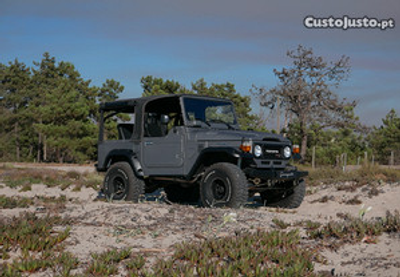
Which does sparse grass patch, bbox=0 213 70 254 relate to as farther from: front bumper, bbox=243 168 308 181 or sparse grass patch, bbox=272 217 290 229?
front bumper, bbox=243 168 308 181

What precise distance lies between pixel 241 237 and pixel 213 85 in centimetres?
4222

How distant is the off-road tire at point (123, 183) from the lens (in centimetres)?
1095

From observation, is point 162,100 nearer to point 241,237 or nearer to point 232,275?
point 241,237

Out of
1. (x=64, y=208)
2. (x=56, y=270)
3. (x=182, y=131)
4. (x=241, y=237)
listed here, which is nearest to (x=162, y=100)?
(x=182, y=131)

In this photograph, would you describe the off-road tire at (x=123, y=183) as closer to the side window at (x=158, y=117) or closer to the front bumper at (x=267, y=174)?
the side window at (x=158, y=117)

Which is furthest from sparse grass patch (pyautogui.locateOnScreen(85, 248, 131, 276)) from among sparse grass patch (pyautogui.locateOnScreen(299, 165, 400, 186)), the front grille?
sparse grass patch (pyautogui.locateOnScreen(299, 165, 400, 186))

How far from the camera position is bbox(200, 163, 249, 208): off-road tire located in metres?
9.01

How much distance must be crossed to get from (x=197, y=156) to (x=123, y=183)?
244 cm

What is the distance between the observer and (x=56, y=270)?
523 cm

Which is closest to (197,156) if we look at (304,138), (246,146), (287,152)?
(246,146)

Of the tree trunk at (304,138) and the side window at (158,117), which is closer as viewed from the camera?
the side window at (158,117)

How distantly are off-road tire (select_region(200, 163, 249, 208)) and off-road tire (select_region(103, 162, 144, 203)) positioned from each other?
203 centimetres

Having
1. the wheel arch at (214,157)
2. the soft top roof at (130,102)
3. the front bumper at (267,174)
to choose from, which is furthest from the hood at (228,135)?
the soft top roof at (130,102)

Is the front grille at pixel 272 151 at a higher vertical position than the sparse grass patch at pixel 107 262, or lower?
higher
